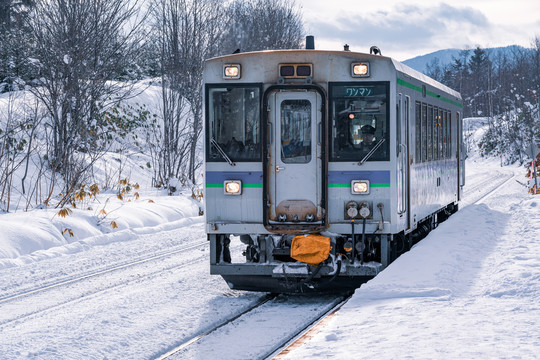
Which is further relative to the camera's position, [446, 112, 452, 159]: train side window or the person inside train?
[446, 112, 452, 159]: train side window

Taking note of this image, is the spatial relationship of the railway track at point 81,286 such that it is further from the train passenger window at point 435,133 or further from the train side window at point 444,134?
the train side window at point 444,134

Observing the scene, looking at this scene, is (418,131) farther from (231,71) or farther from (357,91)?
(231,71)

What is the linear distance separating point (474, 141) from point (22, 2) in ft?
160

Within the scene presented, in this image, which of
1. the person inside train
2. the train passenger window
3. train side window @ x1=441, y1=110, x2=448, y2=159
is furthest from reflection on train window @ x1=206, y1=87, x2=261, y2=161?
train side window @ x1=441, y1=110, x2=448, y2=159

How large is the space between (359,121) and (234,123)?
145 cm

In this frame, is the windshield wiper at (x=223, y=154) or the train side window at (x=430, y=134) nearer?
the windshield wiper at (x=223, y=154)

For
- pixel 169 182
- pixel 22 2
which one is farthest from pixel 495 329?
pixel 22 2

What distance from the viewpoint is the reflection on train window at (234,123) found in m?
8.88

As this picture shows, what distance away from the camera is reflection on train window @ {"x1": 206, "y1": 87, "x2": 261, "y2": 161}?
29.1ft

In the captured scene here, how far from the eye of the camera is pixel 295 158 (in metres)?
8.86

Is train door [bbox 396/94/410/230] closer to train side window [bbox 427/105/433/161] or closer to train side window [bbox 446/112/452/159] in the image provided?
train side window [bbox 427/105/433/161]

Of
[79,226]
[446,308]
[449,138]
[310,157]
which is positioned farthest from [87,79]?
[446,308]

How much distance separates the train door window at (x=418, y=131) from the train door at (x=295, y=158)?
249cm


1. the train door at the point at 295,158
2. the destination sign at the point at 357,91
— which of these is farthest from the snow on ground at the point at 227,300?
the destination sign at the point at 357,91
